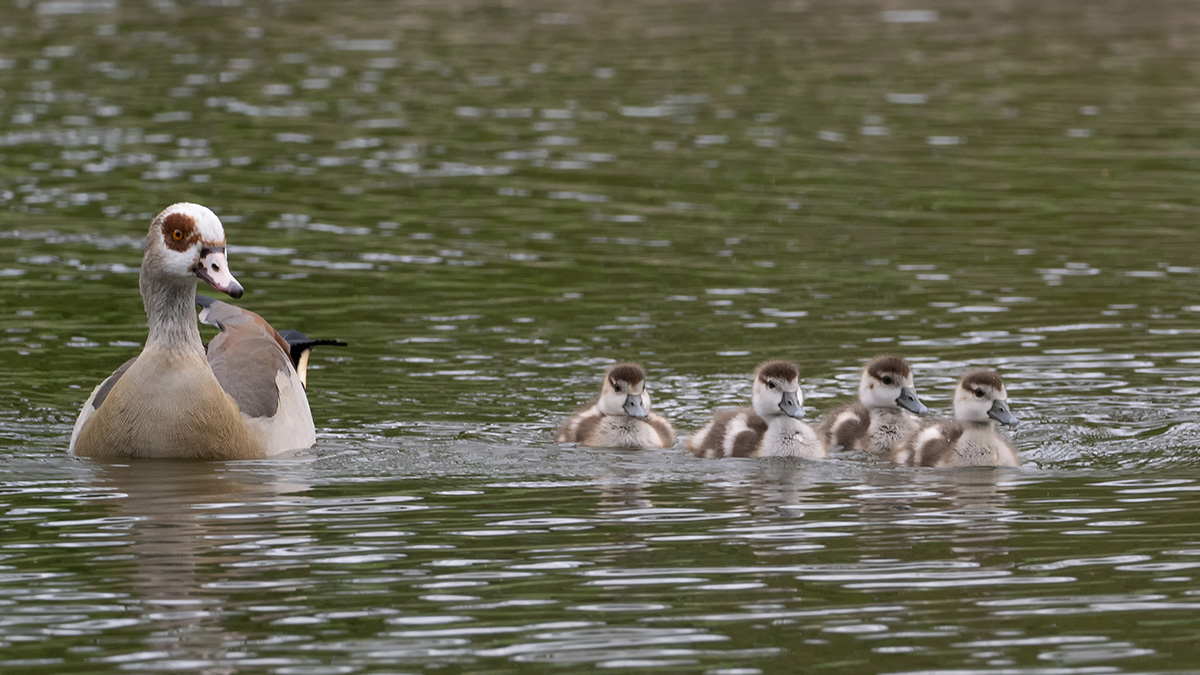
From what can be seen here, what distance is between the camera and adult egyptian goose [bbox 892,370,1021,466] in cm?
1170

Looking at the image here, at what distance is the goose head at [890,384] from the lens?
12367 millimetres

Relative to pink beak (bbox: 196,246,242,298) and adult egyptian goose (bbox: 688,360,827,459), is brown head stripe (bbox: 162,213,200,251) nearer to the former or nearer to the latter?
pink beak (bbox: 196,246,242,298)

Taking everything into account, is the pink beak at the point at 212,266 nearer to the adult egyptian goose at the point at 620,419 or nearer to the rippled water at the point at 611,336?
the rippled water at the point at 611,336

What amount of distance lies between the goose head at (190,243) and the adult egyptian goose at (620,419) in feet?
8.06

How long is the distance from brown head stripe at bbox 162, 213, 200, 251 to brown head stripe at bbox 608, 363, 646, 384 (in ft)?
8.78

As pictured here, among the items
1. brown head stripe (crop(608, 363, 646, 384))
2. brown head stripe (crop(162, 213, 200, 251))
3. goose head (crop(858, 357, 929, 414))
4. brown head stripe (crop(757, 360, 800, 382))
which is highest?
brown head stripe (crop(162, 213, 200, 251))

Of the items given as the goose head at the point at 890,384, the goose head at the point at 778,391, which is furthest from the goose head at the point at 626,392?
the goose head at the point at 890,384

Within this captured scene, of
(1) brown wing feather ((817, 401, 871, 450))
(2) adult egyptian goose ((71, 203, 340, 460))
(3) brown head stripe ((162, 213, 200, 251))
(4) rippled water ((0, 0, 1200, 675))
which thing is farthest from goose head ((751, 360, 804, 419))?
(3) brown head stripe ((162, 213, 200, 251))

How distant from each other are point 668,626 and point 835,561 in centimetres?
134

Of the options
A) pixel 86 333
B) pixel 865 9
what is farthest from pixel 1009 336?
pixel 865 9

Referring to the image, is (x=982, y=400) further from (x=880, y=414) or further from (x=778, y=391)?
(x=778, y=391)

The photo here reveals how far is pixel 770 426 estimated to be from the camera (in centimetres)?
1206

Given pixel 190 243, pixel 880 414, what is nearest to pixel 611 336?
pixel 880 414

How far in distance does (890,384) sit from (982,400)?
0.85 metres
